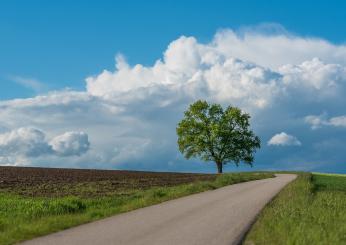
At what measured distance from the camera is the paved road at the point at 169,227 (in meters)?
14.7

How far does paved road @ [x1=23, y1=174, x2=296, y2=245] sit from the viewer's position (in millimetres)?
14672

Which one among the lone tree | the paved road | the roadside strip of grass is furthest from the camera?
the lone tree

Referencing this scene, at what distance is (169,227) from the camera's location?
1720cm

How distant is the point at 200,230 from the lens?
16547mm

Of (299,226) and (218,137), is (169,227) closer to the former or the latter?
(299,226)

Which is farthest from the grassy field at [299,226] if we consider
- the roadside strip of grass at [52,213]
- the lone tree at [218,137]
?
the lone tree at [218,137]

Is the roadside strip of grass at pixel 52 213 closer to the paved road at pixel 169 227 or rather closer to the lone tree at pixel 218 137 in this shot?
the paved road at pixel 169 227

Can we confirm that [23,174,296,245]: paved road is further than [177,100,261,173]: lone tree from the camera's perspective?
No

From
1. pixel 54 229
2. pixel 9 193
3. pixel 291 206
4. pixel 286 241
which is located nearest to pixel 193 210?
pixel 291 206

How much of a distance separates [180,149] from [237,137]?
848cm

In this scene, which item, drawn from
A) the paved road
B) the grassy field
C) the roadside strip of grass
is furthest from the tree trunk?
the grassy field

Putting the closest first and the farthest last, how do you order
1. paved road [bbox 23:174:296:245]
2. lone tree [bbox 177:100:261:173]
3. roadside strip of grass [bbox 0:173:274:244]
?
paved road [bbox 23:174:296:245] → roadside strip of grass [bbox 0:173:274:244] → lone tree [bbox 177:100:261:173]

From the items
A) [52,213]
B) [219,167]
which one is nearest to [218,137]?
[219,167]

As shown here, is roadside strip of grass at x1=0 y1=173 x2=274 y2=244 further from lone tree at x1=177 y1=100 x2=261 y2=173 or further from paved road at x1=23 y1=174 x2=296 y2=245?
lone tree at x1=177 y1=100 x2=261 y2=173
